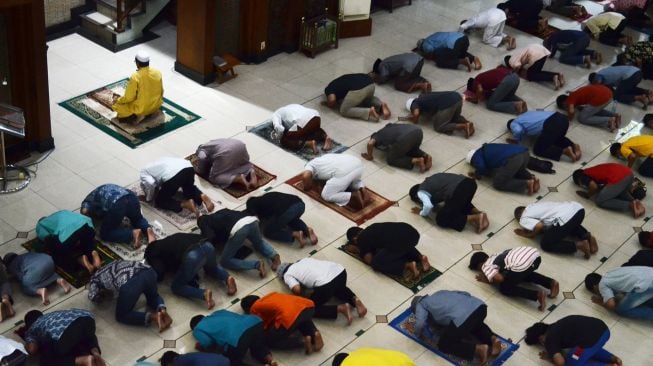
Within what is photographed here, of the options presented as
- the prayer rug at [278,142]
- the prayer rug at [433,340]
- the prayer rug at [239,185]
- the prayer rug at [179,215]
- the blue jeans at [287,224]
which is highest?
the blue jeans at [287,224]

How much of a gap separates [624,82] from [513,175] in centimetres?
329

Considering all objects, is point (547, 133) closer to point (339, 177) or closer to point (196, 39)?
point (339, 177)

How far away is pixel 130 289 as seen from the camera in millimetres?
8695

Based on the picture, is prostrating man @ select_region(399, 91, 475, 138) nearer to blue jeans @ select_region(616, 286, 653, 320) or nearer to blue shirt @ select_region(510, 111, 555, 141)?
blue shirt @ select_region(510, 111, 555, 141)

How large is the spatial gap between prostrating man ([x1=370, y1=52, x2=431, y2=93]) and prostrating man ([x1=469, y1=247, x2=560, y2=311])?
3.91 m

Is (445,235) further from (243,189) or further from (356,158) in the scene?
(243,189)

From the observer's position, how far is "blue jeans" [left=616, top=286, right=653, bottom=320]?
31.5 ft

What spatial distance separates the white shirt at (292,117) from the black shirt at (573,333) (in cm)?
403

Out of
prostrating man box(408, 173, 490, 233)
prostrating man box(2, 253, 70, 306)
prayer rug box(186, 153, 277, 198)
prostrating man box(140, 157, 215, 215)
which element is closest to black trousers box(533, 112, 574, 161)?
prostrating man box(408, 173, 490, 233)

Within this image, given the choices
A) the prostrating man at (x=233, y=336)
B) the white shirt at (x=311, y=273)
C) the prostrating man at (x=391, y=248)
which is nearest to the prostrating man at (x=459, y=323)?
the prostrating man at (x=391, y=248)

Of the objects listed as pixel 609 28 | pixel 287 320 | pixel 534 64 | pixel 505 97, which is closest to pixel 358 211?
pixel 287 320

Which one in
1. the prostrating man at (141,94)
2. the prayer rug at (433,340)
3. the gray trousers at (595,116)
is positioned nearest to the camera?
the prayer rug at (433,340)

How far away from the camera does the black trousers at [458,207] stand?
10438 mm

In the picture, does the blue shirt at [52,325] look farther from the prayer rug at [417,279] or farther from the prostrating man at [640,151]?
the prostrating man at [640,151]
